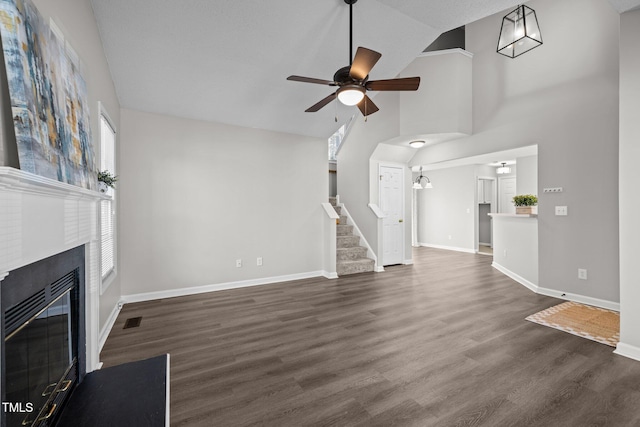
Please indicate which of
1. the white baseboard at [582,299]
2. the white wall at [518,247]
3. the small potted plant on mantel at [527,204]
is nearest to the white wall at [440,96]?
the small potted plant on mantel at [527,204]

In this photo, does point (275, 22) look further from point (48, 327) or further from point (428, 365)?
point (428, 365)

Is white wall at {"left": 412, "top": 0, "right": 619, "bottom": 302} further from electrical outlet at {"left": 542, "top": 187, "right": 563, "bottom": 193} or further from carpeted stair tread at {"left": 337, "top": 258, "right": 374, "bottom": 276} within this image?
carpeted stair tread at {"left": 337, "top": 258, "right": 374, "bottom": 276}

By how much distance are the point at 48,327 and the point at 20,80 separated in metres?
1.15

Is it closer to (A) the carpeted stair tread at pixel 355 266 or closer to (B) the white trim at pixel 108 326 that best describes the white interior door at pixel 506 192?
(A) the carpeted stair tread at pixel 355 266

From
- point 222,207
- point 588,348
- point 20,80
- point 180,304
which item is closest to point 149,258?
point 180,304

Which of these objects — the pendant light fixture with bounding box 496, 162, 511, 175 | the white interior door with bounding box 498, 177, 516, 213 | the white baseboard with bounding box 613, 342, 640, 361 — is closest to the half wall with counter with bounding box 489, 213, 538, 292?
the white baseboard with bounding box 613, 342, 640, 361

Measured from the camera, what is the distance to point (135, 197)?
388 centimetres

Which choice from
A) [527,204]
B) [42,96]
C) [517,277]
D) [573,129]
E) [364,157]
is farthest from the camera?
[364,157]

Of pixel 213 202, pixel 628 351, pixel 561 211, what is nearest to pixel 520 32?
pixel 561 211

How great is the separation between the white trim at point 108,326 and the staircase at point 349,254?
348 centimetres

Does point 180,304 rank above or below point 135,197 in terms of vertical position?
below

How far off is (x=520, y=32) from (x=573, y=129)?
61.6 inches

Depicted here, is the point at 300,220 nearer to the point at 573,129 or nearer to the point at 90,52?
the point at 90,52

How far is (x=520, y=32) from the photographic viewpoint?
4.01 m
